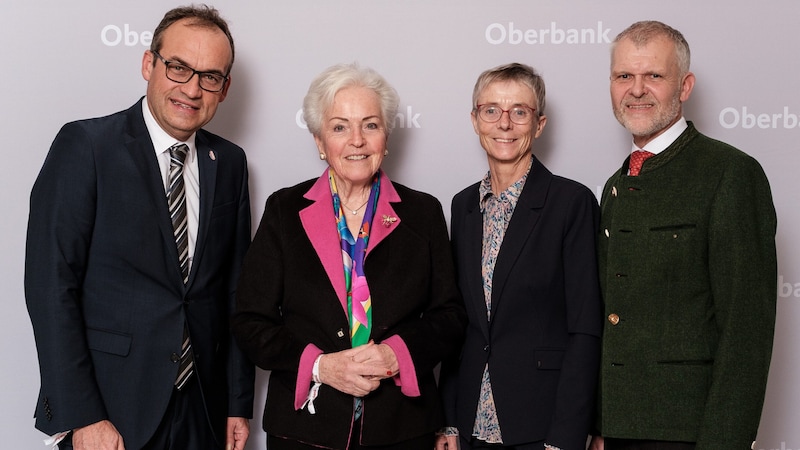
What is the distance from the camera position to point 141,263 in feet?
7.21

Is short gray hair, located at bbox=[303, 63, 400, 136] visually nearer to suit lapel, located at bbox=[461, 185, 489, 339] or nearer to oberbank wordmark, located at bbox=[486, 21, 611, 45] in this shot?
suit lapel, located at bbox=[461, 185, 489, 339]

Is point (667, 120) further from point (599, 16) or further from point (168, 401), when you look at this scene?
point (168, 401)

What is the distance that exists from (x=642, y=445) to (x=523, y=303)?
1.63 feet

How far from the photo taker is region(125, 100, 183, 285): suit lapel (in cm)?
223

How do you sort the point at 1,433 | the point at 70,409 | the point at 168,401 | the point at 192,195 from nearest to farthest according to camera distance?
the point at 70,409 < the point at 168,401 < the point at 192,195 < the point at 1,433

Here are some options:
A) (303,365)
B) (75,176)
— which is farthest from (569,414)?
(75,176)

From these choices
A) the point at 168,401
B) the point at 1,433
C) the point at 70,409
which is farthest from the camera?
the point at 1,433

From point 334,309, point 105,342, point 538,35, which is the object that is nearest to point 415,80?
point 538,35

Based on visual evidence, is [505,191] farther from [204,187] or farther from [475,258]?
[204,187]

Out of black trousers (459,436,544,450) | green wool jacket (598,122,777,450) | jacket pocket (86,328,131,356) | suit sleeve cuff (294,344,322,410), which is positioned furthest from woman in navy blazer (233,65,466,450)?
green wool jacket (598,122,777,450)

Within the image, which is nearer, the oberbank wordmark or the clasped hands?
the clasped hands

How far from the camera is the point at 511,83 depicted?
94.4 inches

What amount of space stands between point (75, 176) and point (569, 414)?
1500mm

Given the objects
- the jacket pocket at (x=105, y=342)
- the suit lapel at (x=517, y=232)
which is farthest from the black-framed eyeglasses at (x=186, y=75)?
the suit lapel at (x=517, y=232)
